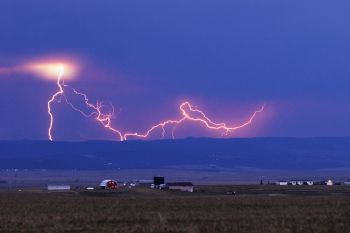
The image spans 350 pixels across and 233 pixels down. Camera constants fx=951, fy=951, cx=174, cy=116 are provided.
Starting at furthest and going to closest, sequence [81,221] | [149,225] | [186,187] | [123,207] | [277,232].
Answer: [186,187]
[123,207]
[81,221]
[149,225]
[277,232]

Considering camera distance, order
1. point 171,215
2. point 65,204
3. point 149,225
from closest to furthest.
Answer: point 149,225 < point 171,215 < point 65,204

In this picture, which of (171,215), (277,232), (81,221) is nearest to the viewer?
(277,232)

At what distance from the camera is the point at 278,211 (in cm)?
4950

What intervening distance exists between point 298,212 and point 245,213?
2698mm

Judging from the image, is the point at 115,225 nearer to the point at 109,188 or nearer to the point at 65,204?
the point at 65,204

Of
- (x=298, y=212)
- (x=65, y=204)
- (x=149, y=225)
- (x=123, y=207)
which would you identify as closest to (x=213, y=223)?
(x=149, y=225)

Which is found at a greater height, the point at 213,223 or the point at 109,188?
the point at 109,188

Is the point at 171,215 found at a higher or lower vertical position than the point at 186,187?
lower

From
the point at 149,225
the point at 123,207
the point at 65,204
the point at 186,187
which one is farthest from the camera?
the point at 186,187

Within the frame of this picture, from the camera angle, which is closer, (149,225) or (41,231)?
(41,231)

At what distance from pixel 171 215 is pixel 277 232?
39.1 ft

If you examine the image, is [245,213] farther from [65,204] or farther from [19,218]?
[65,204]

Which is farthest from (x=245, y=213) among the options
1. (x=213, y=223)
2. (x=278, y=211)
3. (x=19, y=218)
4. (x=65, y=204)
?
(x=65, y=204)

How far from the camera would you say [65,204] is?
59.5 meters
